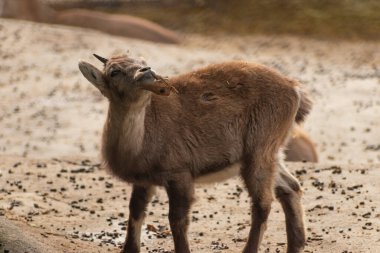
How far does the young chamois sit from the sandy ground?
70 cm

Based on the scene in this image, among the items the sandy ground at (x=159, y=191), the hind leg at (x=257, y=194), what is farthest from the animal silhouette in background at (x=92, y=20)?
the hind leg at (x=257, y=194)

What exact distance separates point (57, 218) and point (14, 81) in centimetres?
1126

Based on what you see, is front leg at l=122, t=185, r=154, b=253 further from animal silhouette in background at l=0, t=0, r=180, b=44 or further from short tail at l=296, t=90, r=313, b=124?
animal silhouette in background at l=0, t=0, r=180, b=44

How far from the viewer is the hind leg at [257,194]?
9.37 m

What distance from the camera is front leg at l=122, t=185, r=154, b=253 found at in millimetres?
9516

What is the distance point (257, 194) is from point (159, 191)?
327cm

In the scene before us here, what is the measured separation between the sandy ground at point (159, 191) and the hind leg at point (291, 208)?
11.1 inches

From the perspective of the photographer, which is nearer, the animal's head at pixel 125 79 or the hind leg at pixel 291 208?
the animal's head at pixel 125 79

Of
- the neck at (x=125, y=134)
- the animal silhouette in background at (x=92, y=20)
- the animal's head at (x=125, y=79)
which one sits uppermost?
the animal silhouette in background at (x=92, y=20)

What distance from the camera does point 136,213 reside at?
376 inches

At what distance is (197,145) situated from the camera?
927 cm

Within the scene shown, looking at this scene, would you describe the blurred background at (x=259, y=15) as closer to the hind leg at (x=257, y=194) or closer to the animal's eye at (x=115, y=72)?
the hind leg at (x=257, y=194)

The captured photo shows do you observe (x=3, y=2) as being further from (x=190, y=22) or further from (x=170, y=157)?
(x=170, y=157)

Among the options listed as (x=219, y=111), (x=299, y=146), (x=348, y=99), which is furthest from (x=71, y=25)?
(x=219, y=111)
